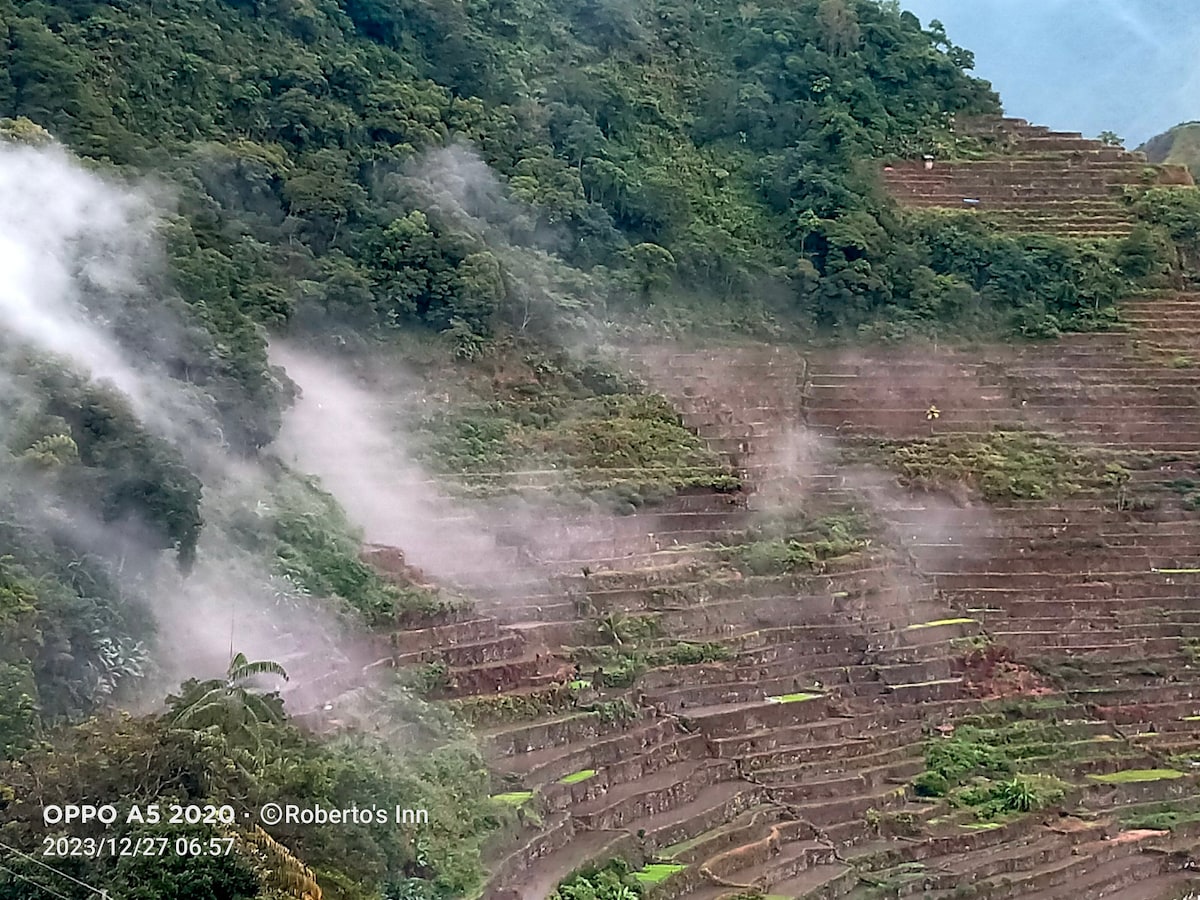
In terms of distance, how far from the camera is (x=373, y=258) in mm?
18500

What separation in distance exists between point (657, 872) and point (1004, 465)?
10449 millimetres

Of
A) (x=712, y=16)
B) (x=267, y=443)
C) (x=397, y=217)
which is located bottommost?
(x=267, y=443)

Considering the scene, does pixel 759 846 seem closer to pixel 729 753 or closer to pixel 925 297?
pixel 729 753

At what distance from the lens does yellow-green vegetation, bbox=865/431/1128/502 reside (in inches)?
741

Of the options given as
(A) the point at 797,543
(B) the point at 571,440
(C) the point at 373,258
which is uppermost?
(C) the point at 373,258

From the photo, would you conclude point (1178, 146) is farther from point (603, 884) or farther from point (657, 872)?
point (603, 884)

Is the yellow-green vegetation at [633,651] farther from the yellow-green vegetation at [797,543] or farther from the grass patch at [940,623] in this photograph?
the grass patch at [940,623]

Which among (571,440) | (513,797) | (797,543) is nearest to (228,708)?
(513,797)

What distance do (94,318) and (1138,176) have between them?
761 inches

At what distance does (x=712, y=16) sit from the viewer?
2683 centimetres

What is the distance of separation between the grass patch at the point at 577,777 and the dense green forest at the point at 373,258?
878 millimetres

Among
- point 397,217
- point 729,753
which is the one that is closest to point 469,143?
point 397,217

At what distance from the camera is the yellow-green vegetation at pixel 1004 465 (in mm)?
18812

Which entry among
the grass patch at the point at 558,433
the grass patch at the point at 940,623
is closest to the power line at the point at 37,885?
the grass patch at the point at 558,433
